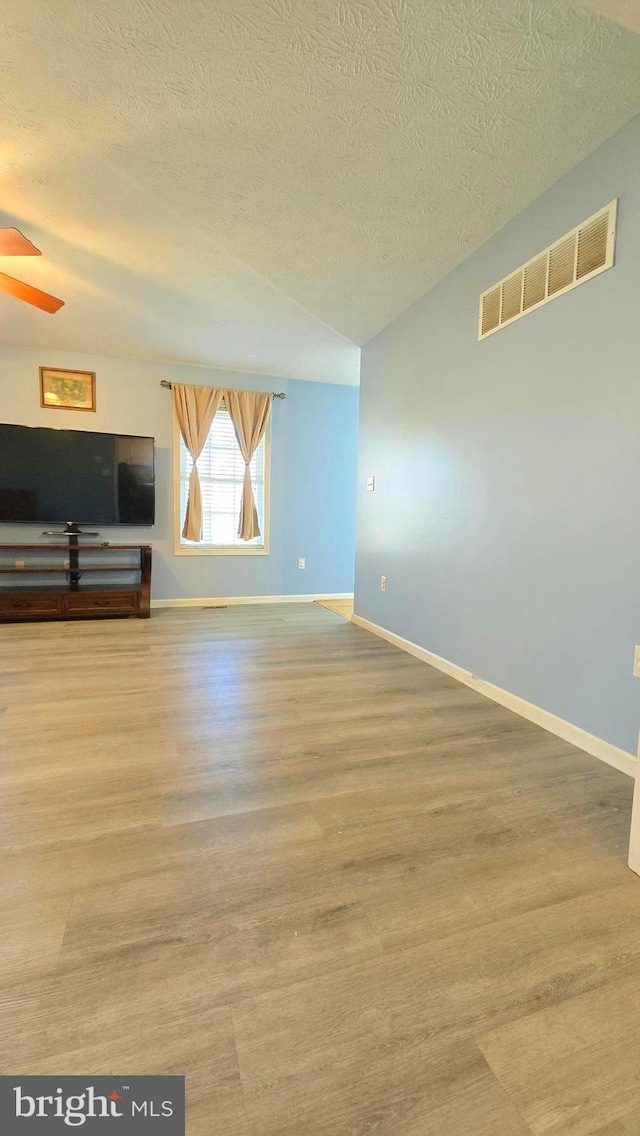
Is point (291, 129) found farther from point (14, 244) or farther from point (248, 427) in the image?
point (248, 427)

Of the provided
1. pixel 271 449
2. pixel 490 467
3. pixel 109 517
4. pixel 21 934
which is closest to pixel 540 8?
pixel 490 467

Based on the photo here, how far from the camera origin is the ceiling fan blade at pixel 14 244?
2.10 m

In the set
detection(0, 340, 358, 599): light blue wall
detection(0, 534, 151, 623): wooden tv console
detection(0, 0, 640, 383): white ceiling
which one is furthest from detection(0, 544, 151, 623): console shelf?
detection(0, 0, 640, 383): white ceiling

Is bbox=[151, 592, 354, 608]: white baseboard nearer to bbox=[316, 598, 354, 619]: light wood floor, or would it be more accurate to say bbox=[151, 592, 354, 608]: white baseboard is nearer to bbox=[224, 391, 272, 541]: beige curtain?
bbox=[316, 598, 354, 619]: light wood floor

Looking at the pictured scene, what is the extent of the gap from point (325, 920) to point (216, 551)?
13.5 feet

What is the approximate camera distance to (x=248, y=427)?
4742mm

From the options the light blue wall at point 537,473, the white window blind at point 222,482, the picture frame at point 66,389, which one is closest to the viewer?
the light blue wall at point 537,473

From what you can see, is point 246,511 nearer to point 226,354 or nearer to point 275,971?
point 226,354

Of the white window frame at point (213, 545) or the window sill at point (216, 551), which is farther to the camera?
the window sill at point (216, 551)

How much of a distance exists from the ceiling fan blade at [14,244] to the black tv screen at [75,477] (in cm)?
205

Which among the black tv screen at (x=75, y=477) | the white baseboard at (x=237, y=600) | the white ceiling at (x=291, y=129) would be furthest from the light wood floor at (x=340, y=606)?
the white ceiling at (x=291, y=129)

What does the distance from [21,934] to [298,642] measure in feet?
8.21

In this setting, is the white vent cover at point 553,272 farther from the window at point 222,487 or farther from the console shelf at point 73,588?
the console shelf at point 73,588

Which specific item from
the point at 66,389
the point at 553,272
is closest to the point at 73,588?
the point at 66,389
